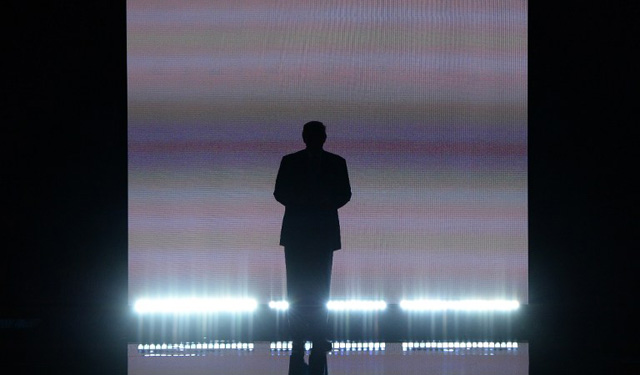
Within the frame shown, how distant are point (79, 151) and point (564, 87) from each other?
3170mm

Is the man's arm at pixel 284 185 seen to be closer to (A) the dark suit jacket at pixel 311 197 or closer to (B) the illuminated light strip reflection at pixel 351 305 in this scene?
(A) the dark suit jacket at pixel 311 197

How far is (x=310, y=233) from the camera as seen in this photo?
11.3 feet

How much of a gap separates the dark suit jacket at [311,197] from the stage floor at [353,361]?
0.60m

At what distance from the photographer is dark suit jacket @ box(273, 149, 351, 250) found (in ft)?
11.3

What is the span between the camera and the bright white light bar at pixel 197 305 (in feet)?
15.3

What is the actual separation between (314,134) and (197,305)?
1.75m

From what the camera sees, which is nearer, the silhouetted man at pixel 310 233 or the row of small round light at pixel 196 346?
the silhouetted man at pixel 310 233

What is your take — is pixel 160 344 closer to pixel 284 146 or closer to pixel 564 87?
pixel 284 146

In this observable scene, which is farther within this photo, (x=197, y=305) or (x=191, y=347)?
(x=197, y=305)

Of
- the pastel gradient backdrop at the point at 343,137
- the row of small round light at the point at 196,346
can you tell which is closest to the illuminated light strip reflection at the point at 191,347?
the row of small round light at the point at 196,346

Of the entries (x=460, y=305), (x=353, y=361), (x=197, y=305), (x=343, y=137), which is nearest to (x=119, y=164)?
(x=197, y=305)

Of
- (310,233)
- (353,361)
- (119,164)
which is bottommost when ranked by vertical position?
(353,361)

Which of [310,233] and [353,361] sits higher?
[310,233]

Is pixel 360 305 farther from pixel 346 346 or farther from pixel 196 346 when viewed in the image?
pixel 196 346
